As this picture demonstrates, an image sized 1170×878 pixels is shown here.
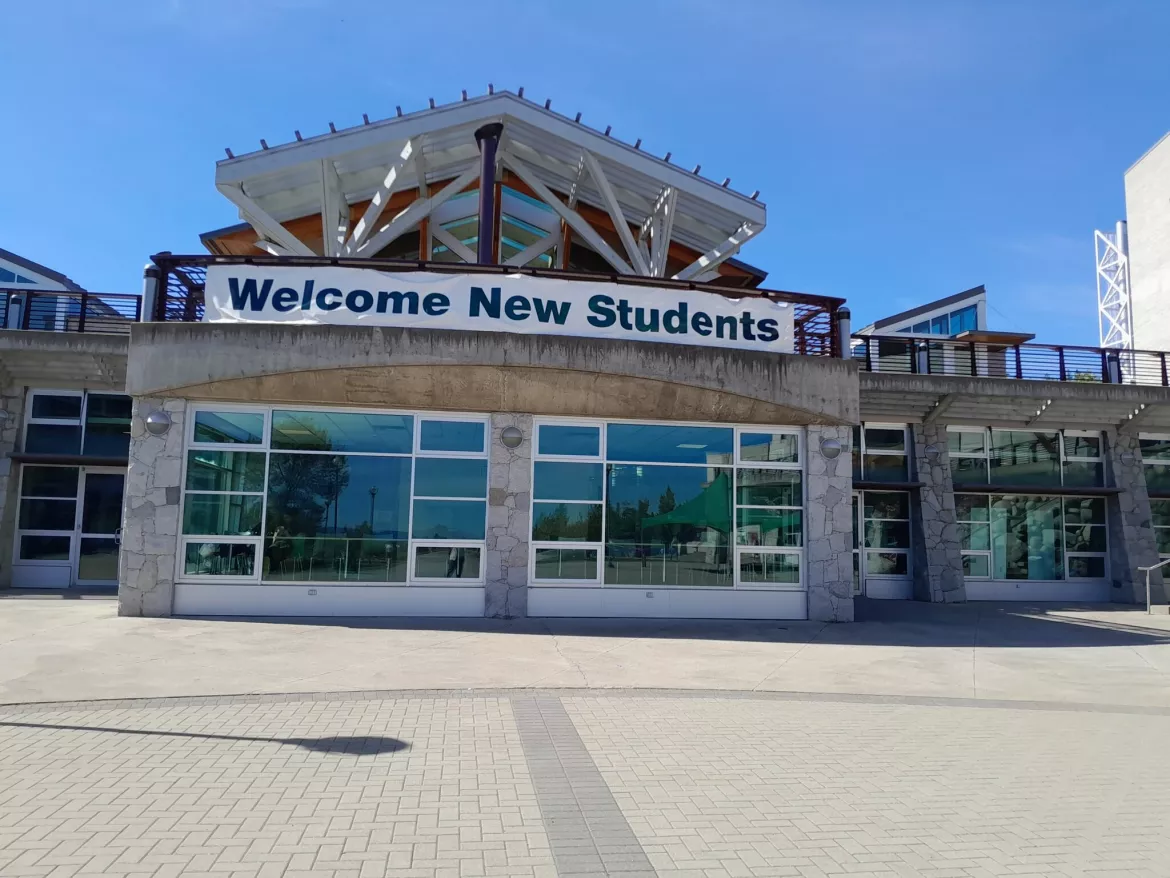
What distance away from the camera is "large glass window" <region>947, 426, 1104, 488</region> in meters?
18.6

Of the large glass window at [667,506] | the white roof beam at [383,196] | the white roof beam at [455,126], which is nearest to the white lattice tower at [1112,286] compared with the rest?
the white roof beam at [455,126]

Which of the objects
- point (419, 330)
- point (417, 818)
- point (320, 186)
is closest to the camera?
point (417, 818)

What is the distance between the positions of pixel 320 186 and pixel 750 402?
34.2 ft

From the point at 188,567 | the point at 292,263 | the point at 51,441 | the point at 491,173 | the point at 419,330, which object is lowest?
the point at 188,567

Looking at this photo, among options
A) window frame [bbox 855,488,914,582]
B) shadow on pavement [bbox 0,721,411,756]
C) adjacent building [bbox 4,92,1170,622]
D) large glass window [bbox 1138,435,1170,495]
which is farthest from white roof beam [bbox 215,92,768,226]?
shadow on pavement [bbox 0,721,411,756]

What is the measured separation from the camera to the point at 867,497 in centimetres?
1806

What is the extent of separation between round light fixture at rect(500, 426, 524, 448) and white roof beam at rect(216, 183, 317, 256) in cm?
682

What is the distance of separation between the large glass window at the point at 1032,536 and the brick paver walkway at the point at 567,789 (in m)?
11.4

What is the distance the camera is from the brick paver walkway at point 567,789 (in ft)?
13.3

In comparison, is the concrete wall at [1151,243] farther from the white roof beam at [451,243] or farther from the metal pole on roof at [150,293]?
the metal pole on roof at [150,293]

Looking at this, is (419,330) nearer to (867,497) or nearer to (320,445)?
(320,445)

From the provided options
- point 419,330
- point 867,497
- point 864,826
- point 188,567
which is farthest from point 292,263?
point 867,497

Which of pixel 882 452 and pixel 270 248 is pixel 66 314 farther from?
pixel 882 452

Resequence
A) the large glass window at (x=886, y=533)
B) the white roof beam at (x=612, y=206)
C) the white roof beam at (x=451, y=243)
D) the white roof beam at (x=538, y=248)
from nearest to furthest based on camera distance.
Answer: the white roof beam at (x=612, y=206), the large glass window at (x=886, y=533), the white roof beam at (x=451, y=243), the white roof beam at (x=538, y=248)
